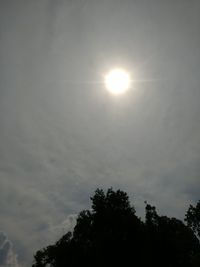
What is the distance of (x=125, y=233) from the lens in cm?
4234

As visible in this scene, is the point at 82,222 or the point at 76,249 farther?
the point at 82,222

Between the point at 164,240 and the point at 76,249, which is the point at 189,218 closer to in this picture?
the point at 164,240

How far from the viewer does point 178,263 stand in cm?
4331

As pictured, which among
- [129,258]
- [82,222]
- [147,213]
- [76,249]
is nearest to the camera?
[129,258]

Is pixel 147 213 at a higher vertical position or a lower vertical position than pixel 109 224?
higher

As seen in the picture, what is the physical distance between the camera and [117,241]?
4119cm

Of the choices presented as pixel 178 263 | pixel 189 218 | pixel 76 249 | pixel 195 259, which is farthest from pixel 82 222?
pixel 189 218

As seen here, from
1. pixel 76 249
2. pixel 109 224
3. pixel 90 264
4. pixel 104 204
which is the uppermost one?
pixel 104 204

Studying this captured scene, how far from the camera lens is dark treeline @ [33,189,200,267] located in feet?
132

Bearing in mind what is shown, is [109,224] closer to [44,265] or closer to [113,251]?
[113,251]

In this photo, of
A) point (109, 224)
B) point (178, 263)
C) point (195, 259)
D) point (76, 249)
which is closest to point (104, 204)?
point (109, 224)

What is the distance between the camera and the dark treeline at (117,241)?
40281mm

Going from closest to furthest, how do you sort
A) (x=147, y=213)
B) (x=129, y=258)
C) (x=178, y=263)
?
(x=129, y=258) < (x=178, y=263) < (x=147, y=213)

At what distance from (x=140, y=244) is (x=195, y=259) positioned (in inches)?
540
